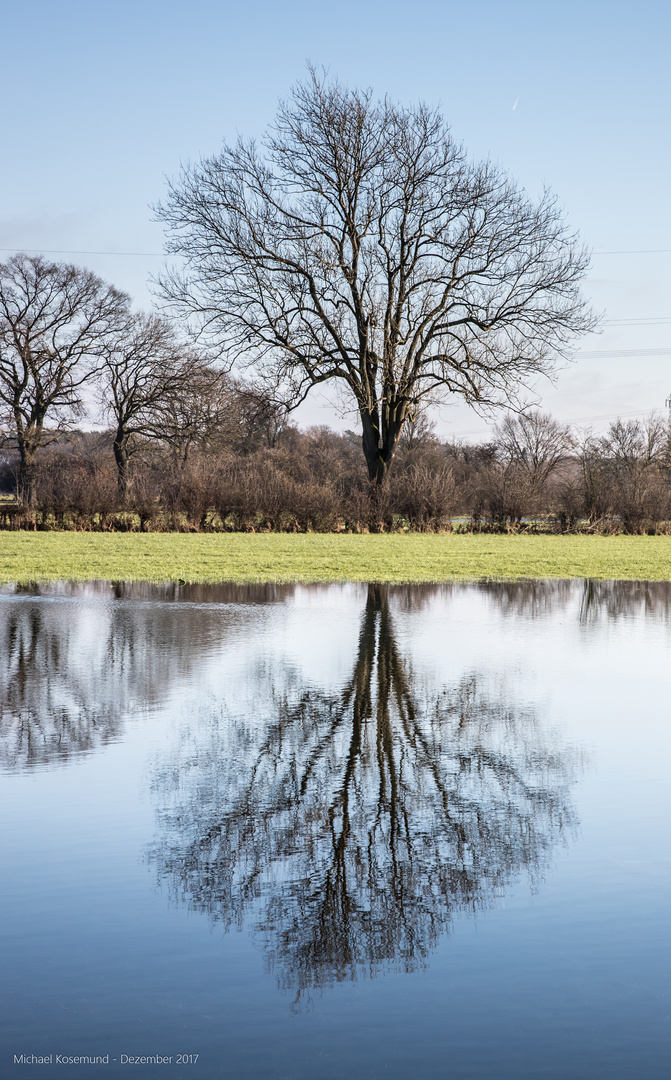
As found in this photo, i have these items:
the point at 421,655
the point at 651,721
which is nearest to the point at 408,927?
the point at 651,721

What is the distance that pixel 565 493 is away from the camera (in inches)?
1597

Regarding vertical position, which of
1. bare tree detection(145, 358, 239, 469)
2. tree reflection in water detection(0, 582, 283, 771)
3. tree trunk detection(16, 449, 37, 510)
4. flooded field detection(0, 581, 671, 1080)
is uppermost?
bare tree detection(145, 358, 239, 469)

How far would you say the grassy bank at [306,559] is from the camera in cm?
1756

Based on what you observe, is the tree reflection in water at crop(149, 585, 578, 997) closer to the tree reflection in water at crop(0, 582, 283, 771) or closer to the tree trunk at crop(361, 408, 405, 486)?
the tree reflection in water at crop(0, 582, 283, 771)

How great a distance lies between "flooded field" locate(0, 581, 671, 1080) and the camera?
2.50m

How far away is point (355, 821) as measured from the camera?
4039 mm

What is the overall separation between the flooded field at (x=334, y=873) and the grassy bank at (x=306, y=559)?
10108 mm

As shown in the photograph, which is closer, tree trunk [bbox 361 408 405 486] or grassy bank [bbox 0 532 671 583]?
grassy bank [bbox 0 532 671 583]

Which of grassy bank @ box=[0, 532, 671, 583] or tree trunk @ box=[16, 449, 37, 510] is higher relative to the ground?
tree trunk @ box=[16, 449, 37, 510]

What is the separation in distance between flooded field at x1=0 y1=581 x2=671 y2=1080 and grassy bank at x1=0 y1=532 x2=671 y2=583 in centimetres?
1011

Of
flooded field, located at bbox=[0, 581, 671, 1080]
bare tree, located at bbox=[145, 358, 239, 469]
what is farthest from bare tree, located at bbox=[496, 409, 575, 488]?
flooded field, located at bbox=[0, 581, 671, 1080]

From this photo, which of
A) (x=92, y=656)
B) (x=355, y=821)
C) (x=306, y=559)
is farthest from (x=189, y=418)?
(x=355, y=821)

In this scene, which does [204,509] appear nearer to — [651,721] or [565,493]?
[565,493]

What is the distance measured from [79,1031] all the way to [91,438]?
223 ft
